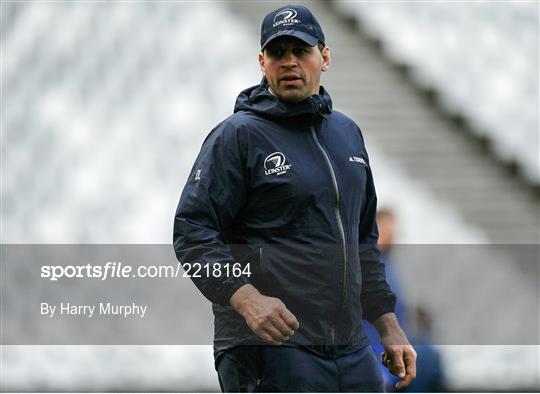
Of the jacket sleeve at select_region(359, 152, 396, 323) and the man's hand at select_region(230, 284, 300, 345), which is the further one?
the jacket sleeve at select_region(359, 152, 396, 323)

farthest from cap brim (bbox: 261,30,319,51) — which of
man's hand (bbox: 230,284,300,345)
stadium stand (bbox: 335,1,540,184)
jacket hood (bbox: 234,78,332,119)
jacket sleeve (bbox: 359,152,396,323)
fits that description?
stadium stand (bbox: 335,1,540,184)

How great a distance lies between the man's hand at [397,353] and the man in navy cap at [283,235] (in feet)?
0.25

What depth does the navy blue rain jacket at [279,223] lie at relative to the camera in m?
2.28

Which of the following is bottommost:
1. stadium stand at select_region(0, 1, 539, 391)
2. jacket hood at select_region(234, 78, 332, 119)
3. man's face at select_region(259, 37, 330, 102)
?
jacket hood at select_region(234, 78, 332, 119)

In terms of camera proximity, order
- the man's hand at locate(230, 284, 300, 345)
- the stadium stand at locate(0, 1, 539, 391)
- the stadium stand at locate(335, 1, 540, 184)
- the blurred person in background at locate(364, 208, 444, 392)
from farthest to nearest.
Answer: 1. the stadium stand at locate(335, 1, 540, 184)
2. the stadium stand at locate(0, 1, 539, 391)
3. the blurred person in background at locate(364, 208, 444, 392)
4. the man's hand at locate(230, 284, 300, 345)

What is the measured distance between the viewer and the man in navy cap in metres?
2.27

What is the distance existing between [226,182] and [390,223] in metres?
2.00

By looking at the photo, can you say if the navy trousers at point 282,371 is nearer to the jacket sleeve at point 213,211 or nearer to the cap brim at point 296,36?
the jacket sleeve at point 213,211

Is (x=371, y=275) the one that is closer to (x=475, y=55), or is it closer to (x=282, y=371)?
(x=282, y=371)

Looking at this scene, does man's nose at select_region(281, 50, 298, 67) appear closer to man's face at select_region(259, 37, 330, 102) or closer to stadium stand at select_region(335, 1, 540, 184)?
man's face at select_region(259, 37, 330, 102)

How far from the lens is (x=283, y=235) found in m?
2.30

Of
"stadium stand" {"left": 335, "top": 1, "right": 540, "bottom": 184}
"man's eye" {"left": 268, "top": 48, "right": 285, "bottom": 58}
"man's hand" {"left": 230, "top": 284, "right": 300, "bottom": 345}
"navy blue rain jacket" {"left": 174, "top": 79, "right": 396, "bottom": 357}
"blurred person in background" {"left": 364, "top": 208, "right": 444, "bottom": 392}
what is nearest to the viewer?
"man's hand" {"left": 230, "top": 284, "right": 300, "bottom": 345}

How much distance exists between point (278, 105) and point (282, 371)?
0.52 m

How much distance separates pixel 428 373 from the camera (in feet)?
14.4
